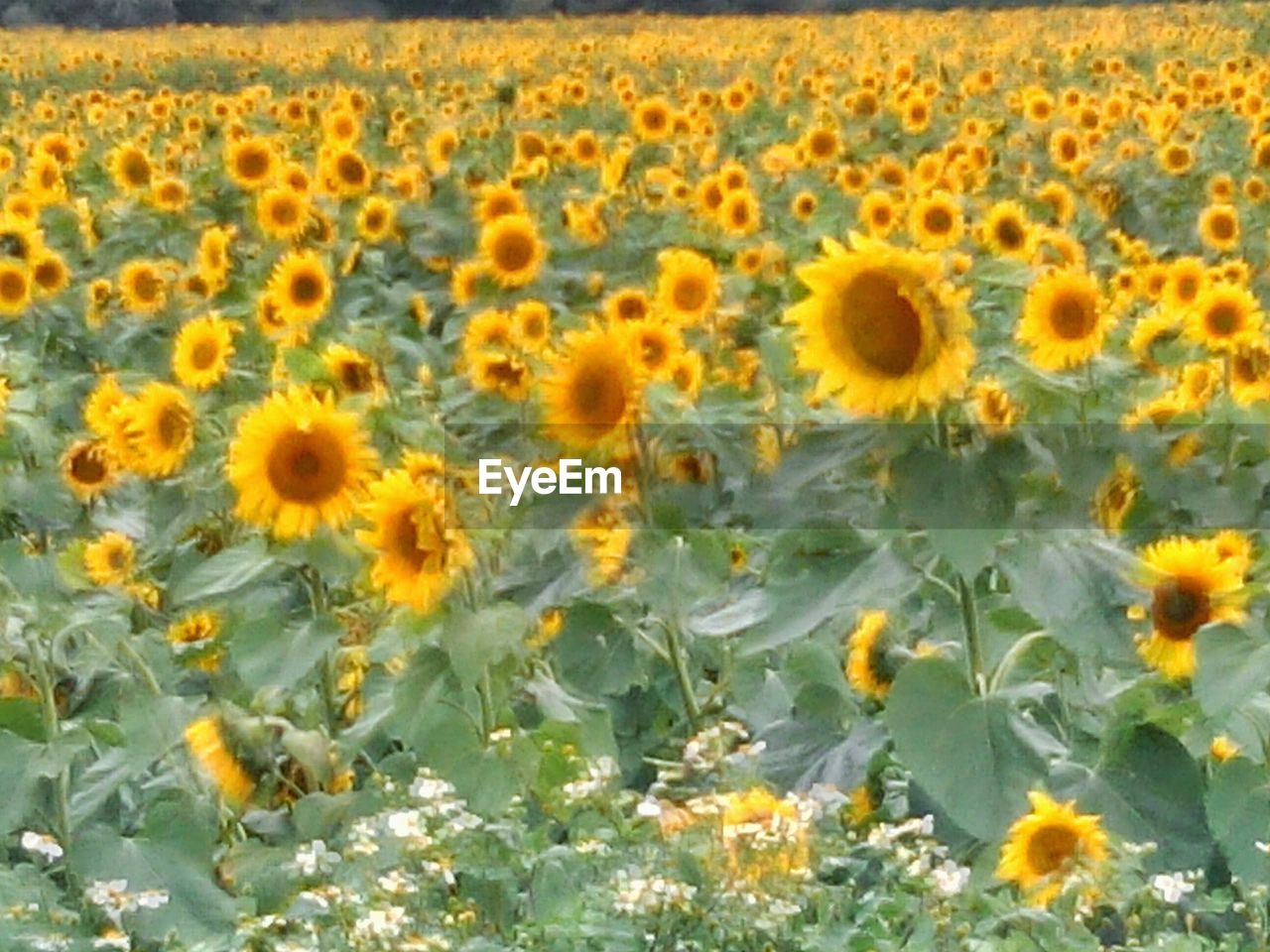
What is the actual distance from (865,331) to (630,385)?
1.29 feet

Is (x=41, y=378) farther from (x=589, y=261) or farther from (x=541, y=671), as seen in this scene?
(x=541, y=671)

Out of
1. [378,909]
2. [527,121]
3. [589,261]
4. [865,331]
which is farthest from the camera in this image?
[527,121]

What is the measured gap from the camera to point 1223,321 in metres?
3.73

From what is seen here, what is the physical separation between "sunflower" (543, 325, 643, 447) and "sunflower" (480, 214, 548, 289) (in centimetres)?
227

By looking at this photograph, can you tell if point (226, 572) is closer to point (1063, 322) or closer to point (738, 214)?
point (1063, 322)

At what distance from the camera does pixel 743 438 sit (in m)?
2.92

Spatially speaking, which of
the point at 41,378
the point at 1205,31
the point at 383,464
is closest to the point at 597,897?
the point at 383,464

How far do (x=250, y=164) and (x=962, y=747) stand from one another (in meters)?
4.58

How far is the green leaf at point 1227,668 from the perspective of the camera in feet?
7.39

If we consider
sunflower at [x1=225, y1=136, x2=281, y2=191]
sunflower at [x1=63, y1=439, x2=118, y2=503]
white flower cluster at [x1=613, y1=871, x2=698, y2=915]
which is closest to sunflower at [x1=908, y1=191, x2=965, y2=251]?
sunflower at [x1=63, y1=439, x2=118, y2=503]

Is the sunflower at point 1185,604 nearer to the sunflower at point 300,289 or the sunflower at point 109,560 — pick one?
the sunflower at point 109,560

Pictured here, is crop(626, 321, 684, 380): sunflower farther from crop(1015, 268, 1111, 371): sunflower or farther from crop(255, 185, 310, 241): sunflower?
crop(255, 185, 310, 241): sunflower

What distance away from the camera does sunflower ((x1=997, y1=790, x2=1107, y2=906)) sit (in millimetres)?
2229

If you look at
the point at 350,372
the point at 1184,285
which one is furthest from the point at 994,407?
the point at 1184,285
